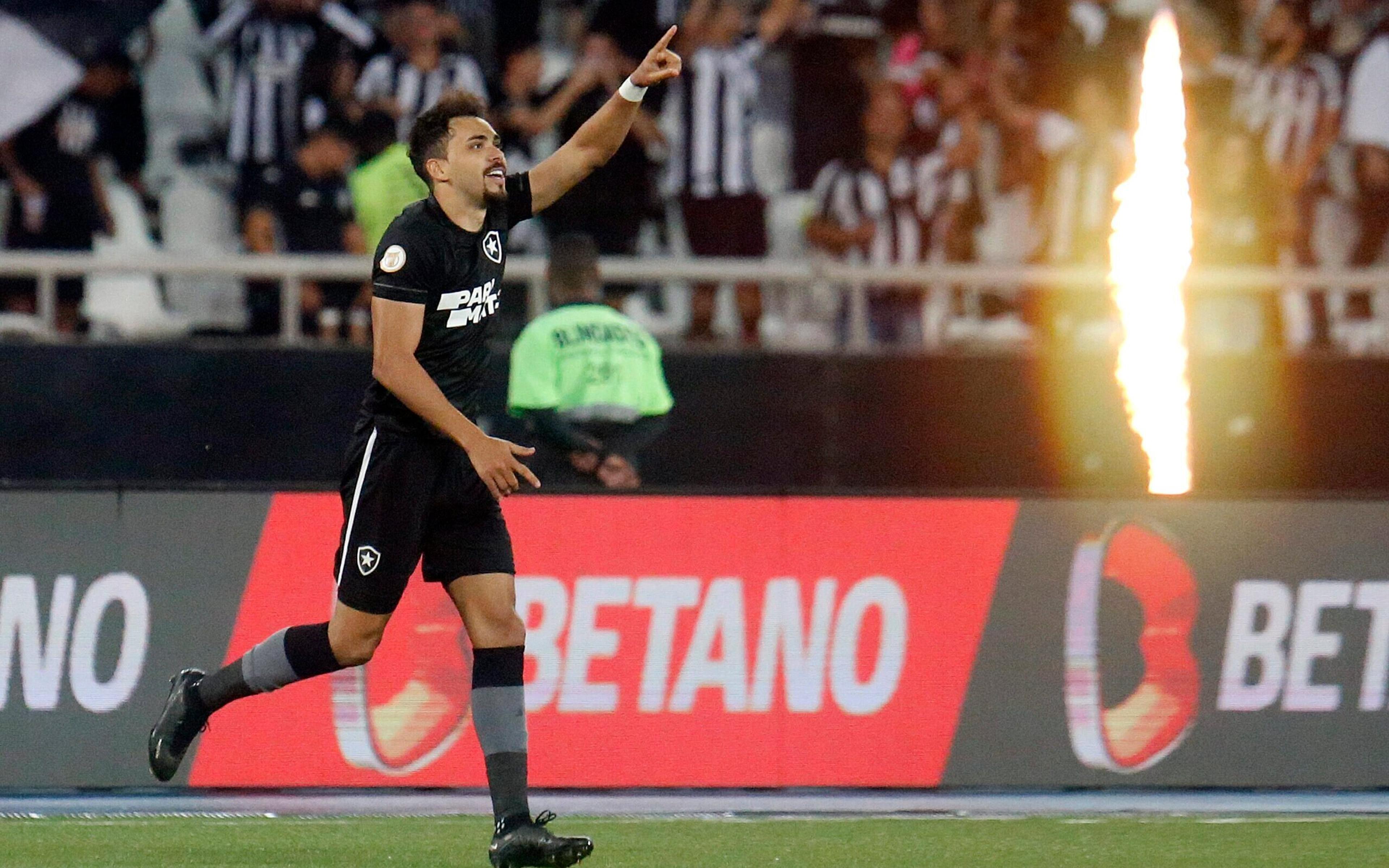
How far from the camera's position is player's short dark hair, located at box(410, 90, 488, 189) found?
6.32 m

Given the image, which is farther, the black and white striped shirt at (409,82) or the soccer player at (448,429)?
the black and white striped shirt at (409,82)

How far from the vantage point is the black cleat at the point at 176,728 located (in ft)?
22.2

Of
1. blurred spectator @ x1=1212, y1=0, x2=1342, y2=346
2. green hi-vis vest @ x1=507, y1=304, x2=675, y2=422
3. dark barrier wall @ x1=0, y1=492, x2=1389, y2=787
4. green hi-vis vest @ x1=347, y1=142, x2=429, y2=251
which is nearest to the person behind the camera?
dark barrier wall @ x1=0, y1=492, x2=1389, y2=787

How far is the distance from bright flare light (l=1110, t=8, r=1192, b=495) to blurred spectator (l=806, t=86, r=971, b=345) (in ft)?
3.11

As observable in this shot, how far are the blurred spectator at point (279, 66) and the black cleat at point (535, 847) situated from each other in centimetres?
701

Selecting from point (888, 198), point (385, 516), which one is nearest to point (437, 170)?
point (385, 516)

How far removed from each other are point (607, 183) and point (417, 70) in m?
1.23

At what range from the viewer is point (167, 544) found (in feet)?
26.5

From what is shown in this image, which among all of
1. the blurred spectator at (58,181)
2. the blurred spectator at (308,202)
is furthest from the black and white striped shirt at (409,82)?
the blurred spectator at (58,181)

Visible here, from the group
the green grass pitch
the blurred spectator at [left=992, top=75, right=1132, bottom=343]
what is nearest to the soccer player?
the green grass pitch

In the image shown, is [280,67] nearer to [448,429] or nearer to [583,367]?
[583,367]

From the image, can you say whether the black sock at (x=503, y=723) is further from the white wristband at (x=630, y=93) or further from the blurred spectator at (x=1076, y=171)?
the blurred spectator at (x=1076, y=171)

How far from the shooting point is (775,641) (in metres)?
8.17

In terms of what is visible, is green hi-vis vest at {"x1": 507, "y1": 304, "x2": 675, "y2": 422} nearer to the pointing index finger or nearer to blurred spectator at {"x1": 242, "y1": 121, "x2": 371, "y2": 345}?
the pointing index finger
